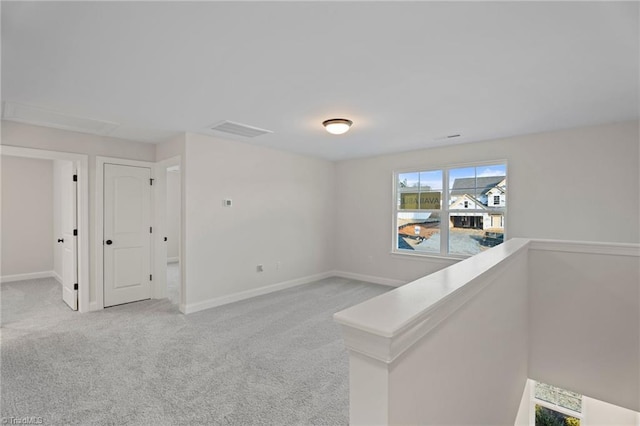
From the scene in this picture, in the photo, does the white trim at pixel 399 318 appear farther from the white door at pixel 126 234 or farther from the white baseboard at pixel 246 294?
the white door at pixel 126 234

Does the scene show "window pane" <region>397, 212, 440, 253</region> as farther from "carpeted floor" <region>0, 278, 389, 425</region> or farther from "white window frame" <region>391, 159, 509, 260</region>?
"carpeted floor" <region>0, 278, 389, 425</region>

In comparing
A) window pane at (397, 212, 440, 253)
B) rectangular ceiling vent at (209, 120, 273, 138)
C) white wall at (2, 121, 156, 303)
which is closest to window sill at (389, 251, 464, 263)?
window pane at (397, 212, 440, 253)

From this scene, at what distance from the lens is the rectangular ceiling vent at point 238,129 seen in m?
3.64

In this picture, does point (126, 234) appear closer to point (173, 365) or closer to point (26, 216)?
point (173, 365)

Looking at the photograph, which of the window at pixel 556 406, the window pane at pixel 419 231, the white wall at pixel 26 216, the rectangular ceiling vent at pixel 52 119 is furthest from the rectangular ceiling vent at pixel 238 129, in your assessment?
the window at pixel 556 406

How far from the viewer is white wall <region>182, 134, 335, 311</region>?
161 inches

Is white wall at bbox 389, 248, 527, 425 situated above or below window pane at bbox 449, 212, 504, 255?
below

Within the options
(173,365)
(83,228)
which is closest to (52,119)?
(83,228)

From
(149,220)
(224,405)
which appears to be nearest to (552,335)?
(224,405)

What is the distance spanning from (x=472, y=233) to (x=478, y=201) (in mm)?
509

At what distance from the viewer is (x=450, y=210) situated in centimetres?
490

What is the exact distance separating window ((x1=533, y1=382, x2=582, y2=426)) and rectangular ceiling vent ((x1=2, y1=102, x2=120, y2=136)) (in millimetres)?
7018

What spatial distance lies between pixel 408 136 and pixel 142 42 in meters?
3.31

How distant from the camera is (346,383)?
2414 millimetres
